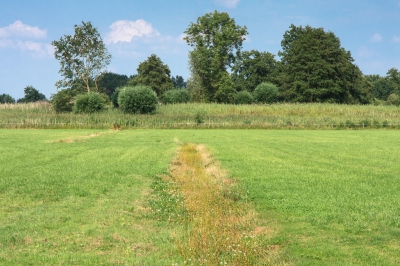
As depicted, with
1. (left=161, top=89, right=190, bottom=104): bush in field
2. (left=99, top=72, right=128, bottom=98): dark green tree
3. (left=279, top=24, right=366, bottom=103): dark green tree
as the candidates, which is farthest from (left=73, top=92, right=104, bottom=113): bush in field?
(left=99, top=72, right=128, bottom=98): dark green tree

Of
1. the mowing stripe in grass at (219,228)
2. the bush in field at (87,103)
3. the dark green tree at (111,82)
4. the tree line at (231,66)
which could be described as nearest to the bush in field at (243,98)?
the tree line at (231,66)

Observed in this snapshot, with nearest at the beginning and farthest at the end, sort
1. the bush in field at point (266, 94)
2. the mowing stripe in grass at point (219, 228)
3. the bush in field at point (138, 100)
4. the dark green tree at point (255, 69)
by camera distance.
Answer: the mowing stripe in grass at point (219, 228) < the bush in field at point (138, 100) < the bush in field at point (266, 94) < the dark green tree at point (255, 69)

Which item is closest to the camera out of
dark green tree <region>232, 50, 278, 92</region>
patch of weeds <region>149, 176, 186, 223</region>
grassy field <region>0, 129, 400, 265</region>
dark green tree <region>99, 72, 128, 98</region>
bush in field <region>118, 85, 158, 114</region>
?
grassy field <region>0, 129, 400, 265</region>

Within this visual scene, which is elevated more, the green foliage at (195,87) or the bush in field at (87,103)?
the green foliage at (195,87)

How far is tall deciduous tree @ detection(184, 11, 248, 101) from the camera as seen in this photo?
72.9 m

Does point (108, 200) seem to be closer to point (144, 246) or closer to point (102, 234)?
point (102, 234)

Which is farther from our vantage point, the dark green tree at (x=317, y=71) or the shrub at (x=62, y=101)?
the dark green tree at (x=317, y=71)

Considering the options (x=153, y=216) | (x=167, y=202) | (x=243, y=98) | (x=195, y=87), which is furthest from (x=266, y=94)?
(x=153, y=216)

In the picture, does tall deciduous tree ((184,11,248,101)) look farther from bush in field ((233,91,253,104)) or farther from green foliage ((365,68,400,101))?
green foliage ((365,68,400,101))

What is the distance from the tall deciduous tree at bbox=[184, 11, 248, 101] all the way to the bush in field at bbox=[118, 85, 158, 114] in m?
21.0

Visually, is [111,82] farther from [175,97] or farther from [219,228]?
[219,228]

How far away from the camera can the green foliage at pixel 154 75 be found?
78500mm

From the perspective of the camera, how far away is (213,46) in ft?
247

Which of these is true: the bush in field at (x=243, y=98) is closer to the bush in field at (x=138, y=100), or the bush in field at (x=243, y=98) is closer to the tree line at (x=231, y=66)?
the tree line at (x=231, y=66)
